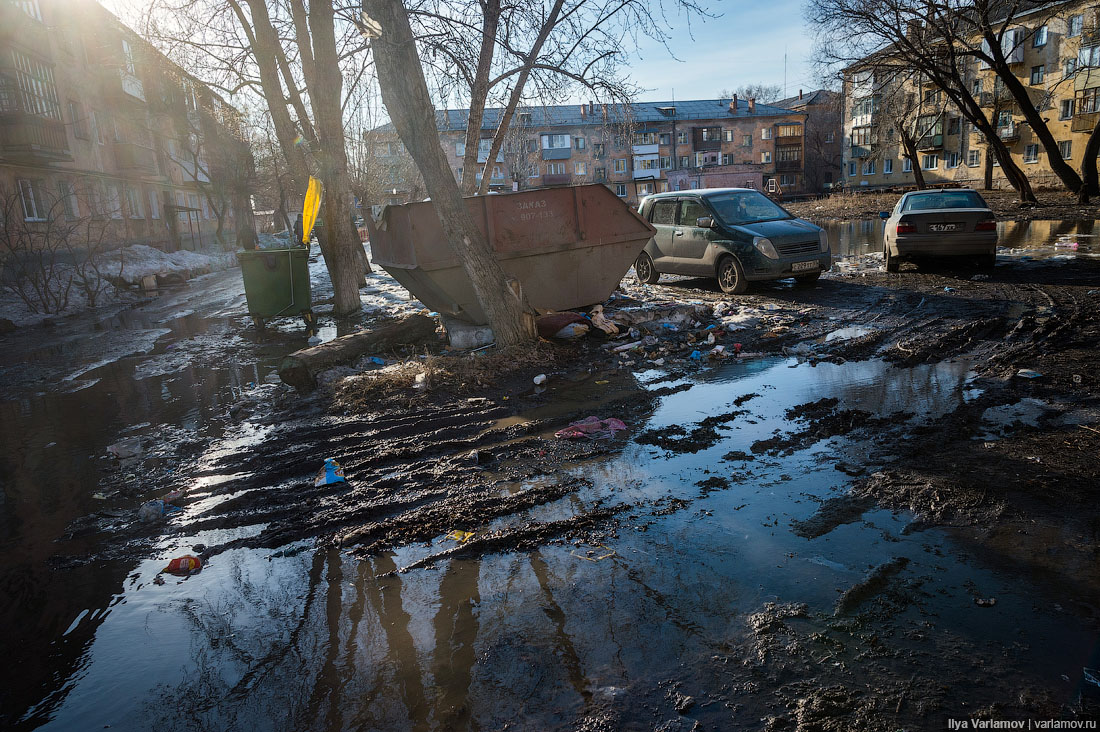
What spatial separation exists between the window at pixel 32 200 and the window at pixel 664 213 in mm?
21137

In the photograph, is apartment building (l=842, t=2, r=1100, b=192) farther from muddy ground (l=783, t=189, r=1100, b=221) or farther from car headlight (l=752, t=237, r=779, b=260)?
car headlight (l=752, t=237, r=779, b=260)

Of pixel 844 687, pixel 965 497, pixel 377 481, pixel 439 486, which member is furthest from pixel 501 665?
pixel 965 497

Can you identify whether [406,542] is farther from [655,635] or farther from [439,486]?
[655,635]

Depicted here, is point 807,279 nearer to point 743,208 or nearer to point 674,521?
point 743,208

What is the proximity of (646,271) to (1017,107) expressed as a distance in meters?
44.8

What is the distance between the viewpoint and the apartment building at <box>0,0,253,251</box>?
20.8 m

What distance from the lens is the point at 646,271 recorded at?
12977 mm

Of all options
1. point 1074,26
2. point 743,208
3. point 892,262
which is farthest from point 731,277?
point 1074,26

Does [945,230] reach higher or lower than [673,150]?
lower

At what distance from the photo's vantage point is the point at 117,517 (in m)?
4.27

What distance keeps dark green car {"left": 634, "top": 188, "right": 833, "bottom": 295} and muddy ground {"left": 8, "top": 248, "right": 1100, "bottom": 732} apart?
349cm

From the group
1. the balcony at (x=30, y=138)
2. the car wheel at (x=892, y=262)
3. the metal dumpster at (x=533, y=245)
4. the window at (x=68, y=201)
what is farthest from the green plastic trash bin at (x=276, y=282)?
the window at (x=68, y=201)

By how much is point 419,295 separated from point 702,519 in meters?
7.22

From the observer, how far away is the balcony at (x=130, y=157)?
3017 centimetres
